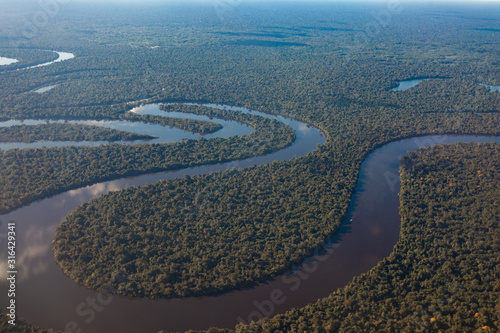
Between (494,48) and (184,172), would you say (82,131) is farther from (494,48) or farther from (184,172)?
(494,48)

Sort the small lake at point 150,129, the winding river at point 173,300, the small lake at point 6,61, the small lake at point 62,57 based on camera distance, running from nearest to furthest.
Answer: the winding river at point 173,300 → the small lake at point 150,129 → the small lake at point 6,61 → the small lake at point 62,57

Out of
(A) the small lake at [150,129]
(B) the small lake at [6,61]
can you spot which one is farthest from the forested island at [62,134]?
(B) the small lake at [6,61]

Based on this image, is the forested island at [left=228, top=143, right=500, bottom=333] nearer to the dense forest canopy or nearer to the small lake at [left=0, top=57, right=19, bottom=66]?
the dense forest canopy

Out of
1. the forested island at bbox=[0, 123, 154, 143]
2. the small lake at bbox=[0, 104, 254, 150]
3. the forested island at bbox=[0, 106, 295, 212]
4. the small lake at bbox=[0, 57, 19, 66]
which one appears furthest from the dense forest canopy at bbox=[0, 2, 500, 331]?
the forested island at bbox=[0, 123, 154, 143]

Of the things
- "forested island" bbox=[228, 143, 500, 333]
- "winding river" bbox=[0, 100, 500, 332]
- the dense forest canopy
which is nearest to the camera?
"forested island" bbox=[228, 143, 500, 333]

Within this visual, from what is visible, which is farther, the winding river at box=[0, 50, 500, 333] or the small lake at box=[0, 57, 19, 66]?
the small lake at box=[0, 57, 19, 66]

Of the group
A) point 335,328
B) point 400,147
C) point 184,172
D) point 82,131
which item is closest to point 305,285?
point 335,328

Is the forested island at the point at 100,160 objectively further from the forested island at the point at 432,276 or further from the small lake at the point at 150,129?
the forested island at the point at 432,276
